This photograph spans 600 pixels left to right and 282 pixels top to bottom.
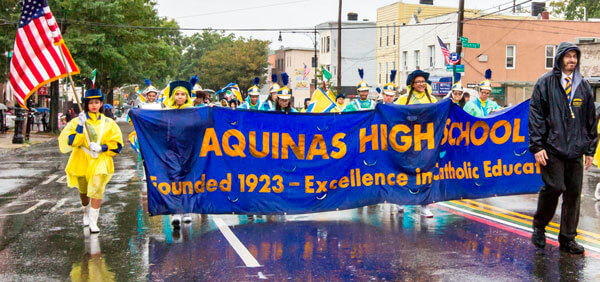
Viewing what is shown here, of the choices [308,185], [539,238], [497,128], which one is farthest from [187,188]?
[497,128]

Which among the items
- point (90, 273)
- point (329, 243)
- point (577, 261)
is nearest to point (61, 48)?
point (90, 273)

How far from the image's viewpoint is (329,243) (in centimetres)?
730

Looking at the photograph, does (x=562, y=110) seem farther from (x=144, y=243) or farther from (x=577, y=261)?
(x=144, y=243)

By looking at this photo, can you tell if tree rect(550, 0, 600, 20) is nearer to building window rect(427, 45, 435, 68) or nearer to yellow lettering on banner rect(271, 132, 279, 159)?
building window rect(427, 45, 435, 68)

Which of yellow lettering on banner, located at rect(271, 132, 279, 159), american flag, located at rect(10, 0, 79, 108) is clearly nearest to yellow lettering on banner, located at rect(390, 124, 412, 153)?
yellow lettering on banner, located at rect(271, 132, 279, 159)

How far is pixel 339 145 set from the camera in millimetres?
8617

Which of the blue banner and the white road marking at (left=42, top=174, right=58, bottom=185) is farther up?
the blue banner

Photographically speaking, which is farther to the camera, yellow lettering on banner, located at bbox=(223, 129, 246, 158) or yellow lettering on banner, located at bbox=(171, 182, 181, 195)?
yellow lettering on banner, located at bbox=(223, 129, 246, 158)

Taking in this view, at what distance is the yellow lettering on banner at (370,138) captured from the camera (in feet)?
28.5

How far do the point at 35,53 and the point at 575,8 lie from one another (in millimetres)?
68962

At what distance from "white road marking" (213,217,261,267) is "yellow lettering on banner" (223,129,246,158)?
92 cm

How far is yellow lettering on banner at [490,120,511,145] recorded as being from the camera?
30.2 ft

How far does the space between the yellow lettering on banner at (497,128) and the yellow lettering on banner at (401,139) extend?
1.25 metres

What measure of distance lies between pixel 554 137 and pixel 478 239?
5.00ft
